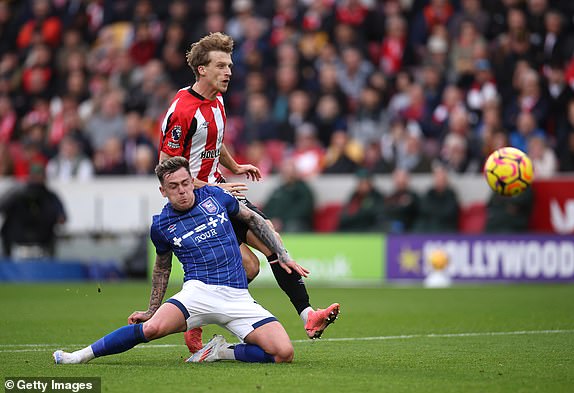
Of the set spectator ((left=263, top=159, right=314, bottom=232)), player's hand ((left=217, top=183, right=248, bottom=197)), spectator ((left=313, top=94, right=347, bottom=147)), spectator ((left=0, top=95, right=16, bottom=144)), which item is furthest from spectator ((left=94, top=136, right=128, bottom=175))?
player's hand ((left=217, top=183, right=248, bottom=197))

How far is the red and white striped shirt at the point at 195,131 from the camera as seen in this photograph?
8.79m

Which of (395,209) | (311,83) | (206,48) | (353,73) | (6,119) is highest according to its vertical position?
(353,73)

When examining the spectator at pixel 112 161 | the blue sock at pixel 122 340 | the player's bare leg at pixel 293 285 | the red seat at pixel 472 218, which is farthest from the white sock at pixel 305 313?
the spectator at pixel 112 161

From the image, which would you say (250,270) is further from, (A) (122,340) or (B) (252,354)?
(A) (122,340)

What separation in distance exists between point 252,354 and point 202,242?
91cm

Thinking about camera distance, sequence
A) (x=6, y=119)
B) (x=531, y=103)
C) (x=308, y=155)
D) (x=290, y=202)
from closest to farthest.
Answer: (x=531, y=103) < (x=290, y=202) < (x=308, y=155) < (x=6, y=119)

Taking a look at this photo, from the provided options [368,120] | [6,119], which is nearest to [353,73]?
[368,120]

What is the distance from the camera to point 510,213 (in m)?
17.9

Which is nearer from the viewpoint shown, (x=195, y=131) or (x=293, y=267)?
(x=293, y=267)

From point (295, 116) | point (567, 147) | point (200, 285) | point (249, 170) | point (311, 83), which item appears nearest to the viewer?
point (200, 285)

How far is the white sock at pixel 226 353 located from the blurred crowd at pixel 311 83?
10307 mm

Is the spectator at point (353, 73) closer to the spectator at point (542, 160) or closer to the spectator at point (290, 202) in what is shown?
the spectator at point (290, 202)

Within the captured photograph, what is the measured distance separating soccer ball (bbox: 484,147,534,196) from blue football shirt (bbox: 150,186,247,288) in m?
4.72

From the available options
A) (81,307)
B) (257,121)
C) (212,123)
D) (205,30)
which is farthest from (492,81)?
(212,123)
